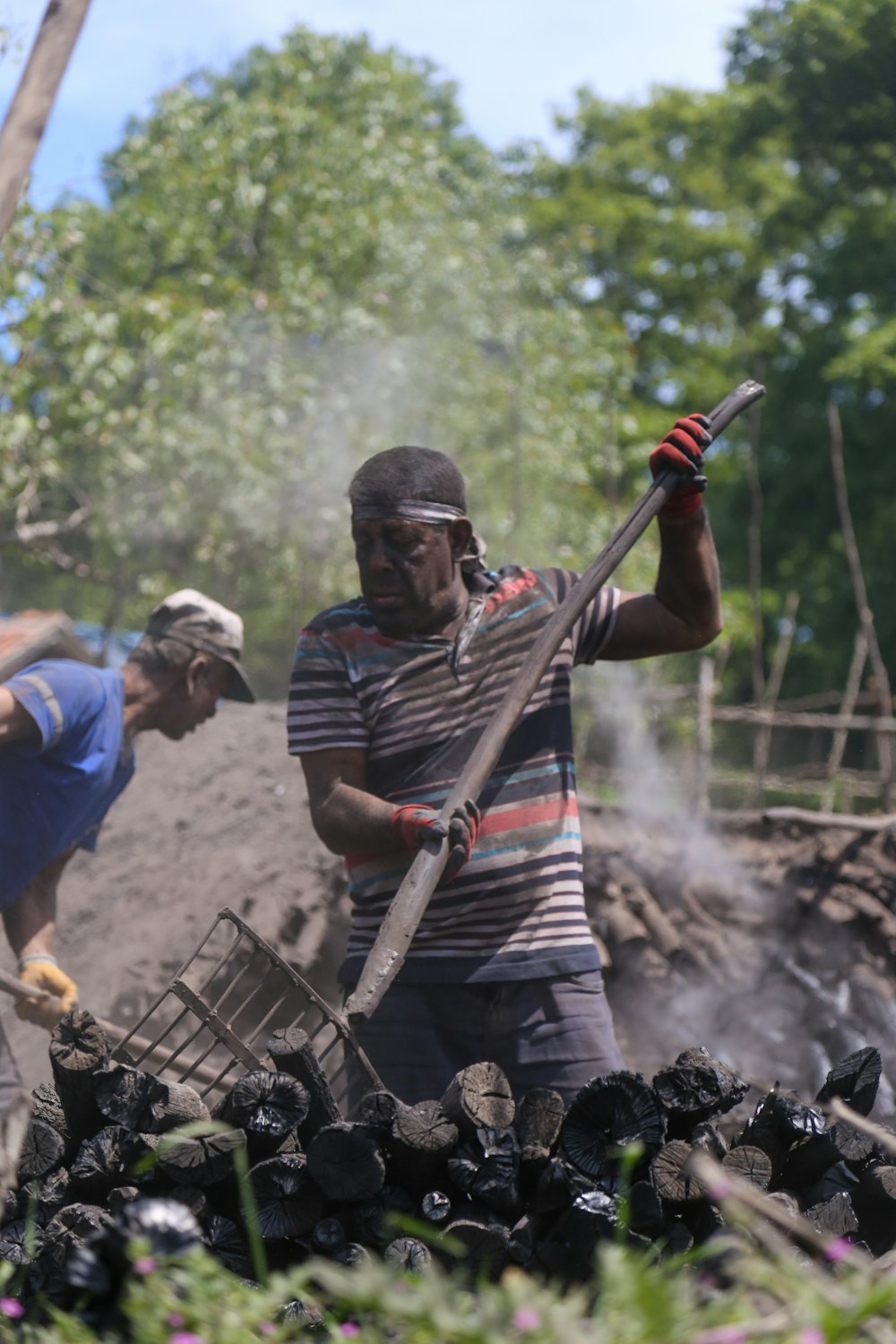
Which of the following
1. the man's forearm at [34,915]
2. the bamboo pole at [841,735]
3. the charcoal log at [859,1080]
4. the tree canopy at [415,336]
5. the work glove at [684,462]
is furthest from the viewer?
the tree canopy at [415,336]

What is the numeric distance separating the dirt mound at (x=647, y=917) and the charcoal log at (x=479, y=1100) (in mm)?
2935

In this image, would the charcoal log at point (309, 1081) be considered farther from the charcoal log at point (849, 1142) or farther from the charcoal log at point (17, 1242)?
the charcoal log at point (849, 1142)

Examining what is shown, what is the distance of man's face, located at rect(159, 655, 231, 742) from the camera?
4.19 metres

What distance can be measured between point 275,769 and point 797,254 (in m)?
18.5

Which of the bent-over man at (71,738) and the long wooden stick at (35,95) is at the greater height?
the long wooden stick at (35,95)

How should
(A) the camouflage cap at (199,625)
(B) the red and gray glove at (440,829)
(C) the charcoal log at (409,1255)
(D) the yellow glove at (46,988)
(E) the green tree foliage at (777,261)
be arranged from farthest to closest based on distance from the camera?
(E) the green tree foliage at (777,261) → (A) the camouflage cap at (199,625) → (D) the yellow glove at (46,988) → (B) the red and gray glove at (440,829) → (C) the charcoal log at (409,1255)

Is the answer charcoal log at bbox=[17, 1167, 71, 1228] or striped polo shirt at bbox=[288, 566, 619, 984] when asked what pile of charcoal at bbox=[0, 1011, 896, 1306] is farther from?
striped polo shirt at bbox=[288, 566, 619, 984]

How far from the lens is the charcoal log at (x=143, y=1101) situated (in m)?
2.73

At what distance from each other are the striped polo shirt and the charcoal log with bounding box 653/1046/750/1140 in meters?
0.51

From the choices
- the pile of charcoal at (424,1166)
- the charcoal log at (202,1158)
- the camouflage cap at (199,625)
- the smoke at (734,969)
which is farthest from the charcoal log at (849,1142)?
the smoke at (734,969)

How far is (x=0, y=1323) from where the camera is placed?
183 centimetres

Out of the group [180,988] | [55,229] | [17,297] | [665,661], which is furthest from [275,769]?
[665,661]

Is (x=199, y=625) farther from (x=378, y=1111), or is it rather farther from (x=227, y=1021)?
(x=227, y=1021)

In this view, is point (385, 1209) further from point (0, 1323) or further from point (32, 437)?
point (32, 437)
